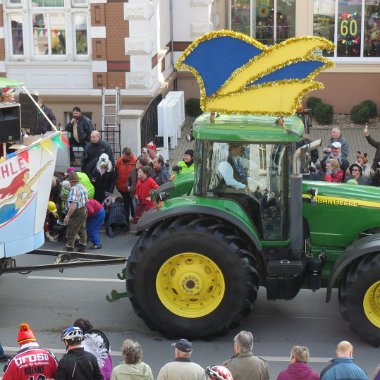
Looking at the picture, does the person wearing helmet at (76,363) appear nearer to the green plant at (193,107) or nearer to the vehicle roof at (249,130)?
the vehicle roof at (249,130)

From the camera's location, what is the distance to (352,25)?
22750 mm

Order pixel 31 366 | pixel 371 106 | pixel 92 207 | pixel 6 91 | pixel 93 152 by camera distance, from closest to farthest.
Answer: pixel 31 366 → pixel 92 207 → pixel 6 91 → pixel 93 152 → pixel 371 106

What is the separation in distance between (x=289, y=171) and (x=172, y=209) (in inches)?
52.8

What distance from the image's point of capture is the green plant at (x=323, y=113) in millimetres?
21922

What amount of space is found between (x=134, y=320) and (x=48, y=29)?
33.5ft

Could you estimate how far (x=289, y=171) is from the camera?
34.4 ft

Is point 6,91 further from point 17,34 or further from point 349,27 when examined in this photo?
point 349,27

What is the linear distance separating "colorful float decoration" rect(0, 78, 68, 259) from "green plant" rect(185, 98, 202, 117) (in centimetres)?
1150

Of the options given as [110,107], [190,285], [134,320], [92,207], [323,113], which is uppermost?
[110,107]

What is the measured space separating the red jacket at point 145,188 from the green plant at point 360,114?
28.2ft

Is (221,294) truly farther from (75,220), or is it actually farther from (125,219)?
(125,219)

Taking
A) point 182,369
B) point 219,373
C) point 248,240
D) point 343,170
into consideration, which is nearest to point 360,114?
point 343,170

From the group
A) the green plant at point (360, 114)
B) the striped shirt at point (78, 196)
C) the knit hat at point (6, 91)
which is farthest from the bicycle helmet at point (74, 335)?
the green plant at point (360, 114)

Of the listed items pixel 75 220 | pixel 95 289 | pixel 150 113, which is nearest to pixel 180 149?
pixel 150 113
